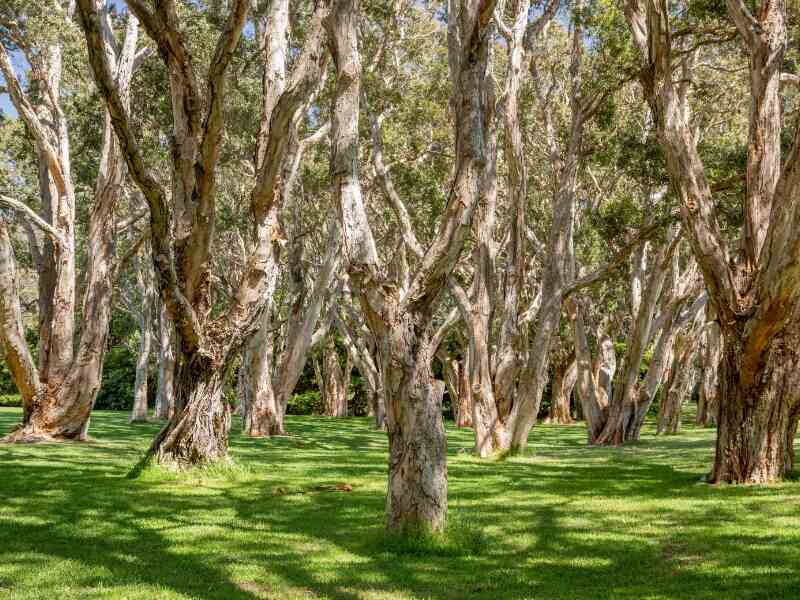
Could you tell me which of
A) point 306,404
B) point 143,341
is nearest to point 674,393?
point 143,341

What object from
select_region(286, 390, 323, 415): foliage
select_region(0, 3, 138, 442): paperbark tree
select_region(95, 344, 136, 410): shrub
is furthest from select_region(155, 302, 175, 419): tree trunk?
select_region(95, 344, 136, 410): shrub

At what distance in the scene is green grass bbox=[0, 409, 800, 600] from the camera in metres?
5.77

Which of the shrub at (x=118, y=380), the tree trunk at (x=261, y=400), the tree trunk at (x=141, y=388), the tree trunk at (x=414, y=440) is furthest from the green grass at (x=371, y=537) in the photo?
the shrub at (x=118, y=380)

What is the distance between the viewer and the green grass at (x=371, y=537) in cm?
577

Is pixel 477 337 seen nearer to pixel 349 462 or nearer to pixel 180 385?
pixel 349 462

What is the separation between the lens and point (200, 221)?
10.9 m

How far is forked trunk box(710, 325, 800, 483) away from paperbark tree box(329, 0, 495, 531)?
471cm

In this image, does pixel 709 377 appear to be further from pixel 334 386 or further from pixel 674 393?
pixel 334 386

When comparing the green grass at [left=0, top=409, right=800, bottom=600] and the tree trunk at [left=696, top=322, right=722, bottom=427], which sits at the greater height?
the tree trunk at [left=696, top=322, right=722, bottom=427]

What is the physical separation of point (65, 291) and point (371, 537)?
1218cm

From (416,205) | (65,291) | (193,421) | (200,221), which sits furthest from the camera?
(416,205)

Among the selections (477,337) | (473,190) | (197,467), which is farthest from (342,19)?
(477,337)

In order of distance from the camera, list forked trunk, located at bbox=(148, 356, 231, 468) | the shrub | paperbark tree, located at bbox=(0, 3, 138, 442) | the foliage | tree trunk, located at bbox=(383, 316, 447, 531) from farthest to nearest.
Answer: the shrub
the foliage
paperbark tree, located at bbox=(0, 3, 138, 442)
forked trunk, located at bbox=(148, 356, 231, 468)
tree trunk, located at bbox=(383, 316, 447, 531)

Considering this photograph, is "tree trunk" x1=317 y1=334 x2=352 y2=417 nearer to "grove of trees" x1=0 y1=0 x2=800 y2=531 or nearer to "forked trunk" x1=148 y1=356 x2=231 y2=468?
"grove of trees" x1=0 y1=0 x2=800 y2=531
